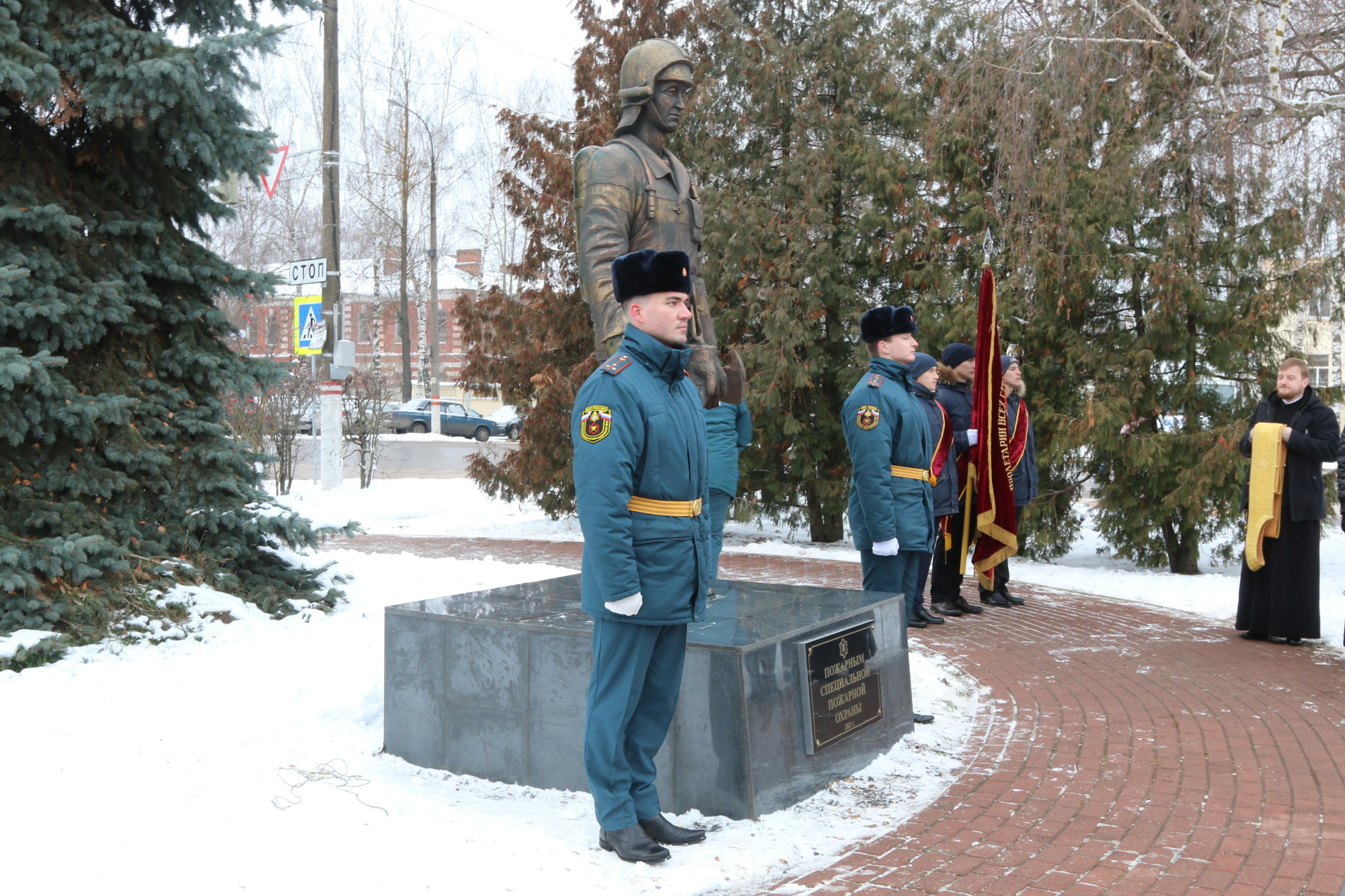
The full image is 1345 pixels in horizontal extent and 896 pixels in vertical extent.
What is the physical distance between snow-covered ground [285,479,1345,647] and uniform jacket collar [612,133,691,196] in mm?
3439

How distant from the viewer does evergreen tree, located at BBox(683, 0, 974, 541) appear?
1204cm

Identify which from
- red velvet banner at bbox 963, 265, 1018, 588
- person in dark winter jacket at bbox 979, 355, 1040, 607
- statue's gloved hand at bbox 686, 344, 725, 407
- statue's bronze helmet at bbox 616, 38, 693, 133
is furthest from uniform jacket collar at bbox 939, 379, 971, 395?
statue's bronze helmet at bbox 616, 38, 693, 133

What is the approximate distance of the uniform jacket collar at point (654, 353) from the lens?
152 inches

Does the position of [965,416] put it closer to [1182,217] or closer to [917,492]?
[917,492]

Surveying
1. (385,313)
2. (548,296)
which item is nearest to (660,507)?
(548,296)

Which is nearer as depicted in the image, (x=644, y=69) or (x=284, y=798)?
(x=284, y=798)

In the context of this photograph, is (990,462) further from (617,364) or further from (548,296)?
(548,296)

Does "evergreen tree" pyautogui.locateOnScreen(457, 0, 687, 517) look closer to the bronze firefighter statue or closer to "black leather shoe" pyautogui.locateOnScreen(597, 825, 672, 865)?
the bronze firefighter statue

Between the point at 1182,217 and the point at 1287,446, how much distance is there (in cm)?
359

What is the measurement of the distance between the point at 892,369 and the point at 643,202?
1949 mm

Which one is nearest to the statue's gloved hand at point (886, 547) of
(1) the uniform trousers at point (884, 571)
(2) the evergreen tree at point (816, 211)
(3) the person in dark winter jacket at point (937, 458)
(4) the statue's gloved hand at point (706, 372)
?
(1) the uniform trousers at point (884, 571)

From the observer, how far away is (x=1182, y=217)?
34.3 ft

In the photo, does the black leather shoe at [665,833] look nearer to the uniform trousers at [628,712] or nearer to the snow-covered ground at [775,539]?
the uniform trousers at [628,712]

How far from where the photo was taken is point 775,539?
14188 millimetres
